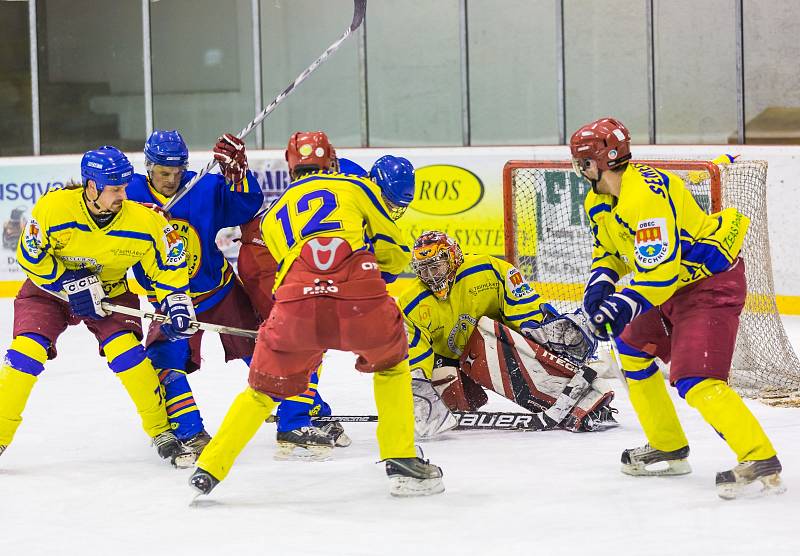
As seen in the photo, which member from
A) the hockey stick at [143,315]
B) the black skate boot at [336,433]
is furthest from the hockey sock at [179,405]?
the black skate boot at [336,433]

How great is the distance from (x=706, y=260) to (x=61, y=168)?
605 cm

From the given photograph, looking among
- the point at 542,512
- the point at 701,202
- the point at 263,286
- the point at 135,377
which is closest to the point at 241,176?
the point at 263,286

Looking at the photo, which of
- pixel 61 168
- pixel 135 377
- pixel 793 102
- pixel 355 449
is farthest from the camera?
pixel 61 168

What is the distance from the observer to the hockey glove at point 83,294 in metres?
3.98

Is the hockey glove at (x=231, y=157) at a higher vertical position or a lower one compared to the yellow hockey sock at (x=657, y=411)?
higher

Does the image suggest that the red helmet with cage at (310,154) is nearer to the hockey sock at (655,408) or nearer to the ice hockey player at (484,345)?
the ice hockey player at (484,345)

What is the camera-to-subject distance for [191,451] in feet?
13.5

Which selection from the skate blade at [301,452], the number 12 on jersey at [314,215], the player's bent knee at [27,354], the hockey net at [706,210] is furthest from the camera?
the hockey net at [706,210]

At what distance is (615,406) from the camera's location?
4938 mm

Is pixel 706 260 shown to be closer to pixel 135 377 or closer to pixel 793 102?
pixel 135 377

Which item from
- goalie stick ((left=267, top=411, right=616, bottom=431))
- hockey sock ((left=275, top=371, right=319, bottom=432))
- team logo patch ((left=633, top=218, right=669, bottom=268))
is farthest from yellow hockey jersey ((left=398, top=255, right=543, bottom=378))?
team logo patch ((left=633, top=218, right=669, bottom=268))

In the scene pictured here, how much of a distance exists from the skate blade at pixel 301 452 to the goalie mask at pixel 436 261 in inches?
29.6

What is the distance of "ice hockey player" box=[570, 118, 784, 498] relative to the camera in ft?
11.2

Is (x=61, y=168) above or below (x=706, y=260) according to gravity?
above
